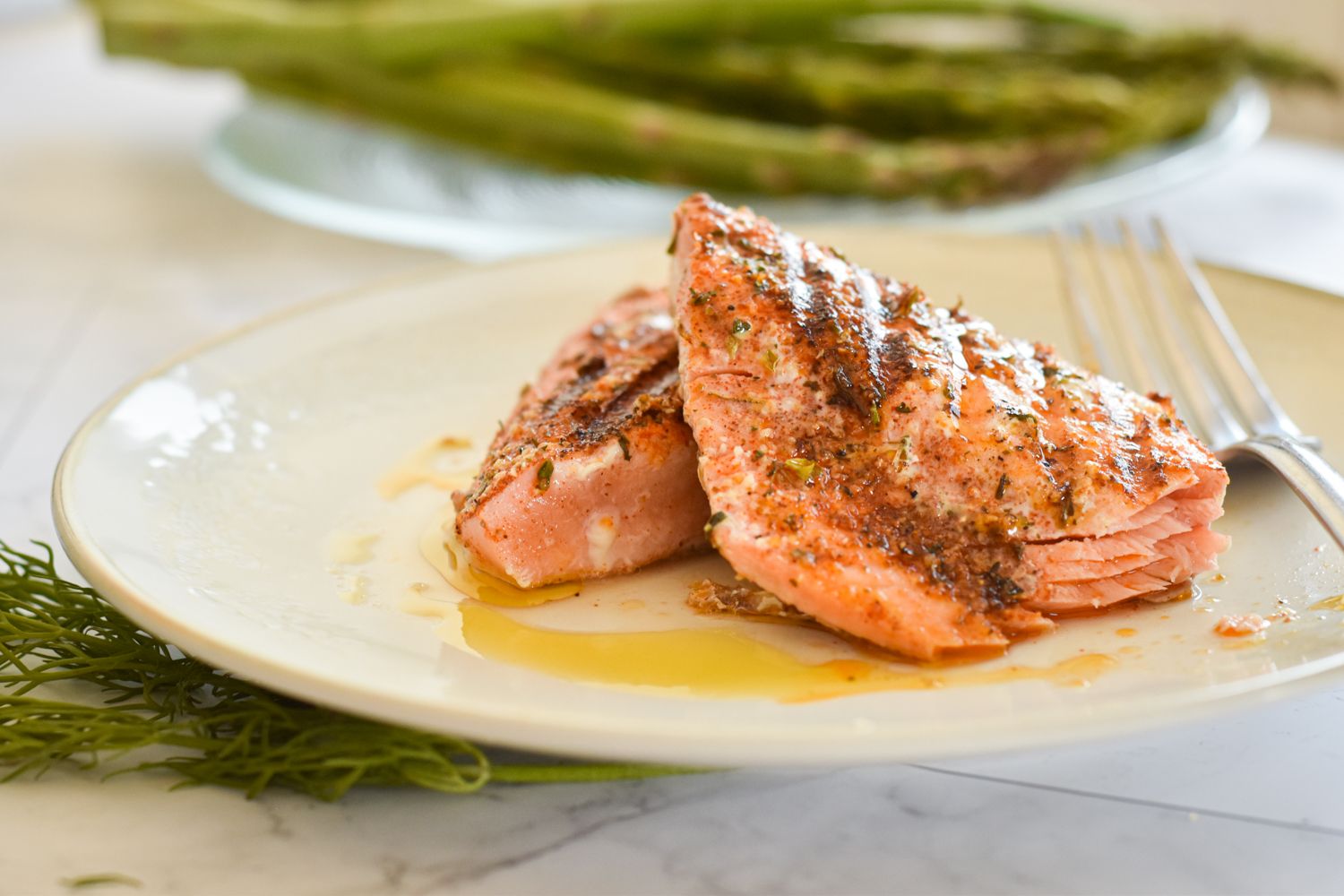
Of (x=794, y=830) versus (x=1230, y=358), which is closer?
(x=794, y=830)

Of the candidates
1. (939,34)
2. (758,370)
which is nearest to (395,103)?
(758,370)

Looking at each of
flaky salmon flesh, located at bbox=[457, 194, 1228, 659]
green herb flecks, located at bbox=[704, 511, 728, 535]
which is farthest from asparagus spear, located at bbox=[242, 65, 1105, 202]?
green herb flecks, located at bbox=[704, 511, 728, 535]

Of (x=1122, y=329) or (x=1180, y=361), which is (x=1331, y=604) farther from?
A: (x=1122, y=329)

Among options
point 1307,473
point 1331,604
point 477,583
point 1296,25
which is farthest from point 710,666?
point 1296,25

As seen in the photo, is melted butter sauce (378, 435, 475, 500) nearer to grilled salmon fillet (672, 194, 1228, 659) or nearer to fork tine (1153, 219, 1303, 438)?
grilled salmon fillet (672, 194, 1228, 659)

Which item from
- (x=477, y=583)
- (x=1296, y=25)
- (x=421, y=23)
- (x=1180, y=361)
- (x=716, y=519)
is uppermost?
(x=1296, y=25)

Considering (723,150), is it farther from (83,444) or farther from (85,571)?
(85,571)

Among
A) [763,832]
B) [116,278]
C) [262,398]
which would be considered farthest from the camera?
[116,278]
